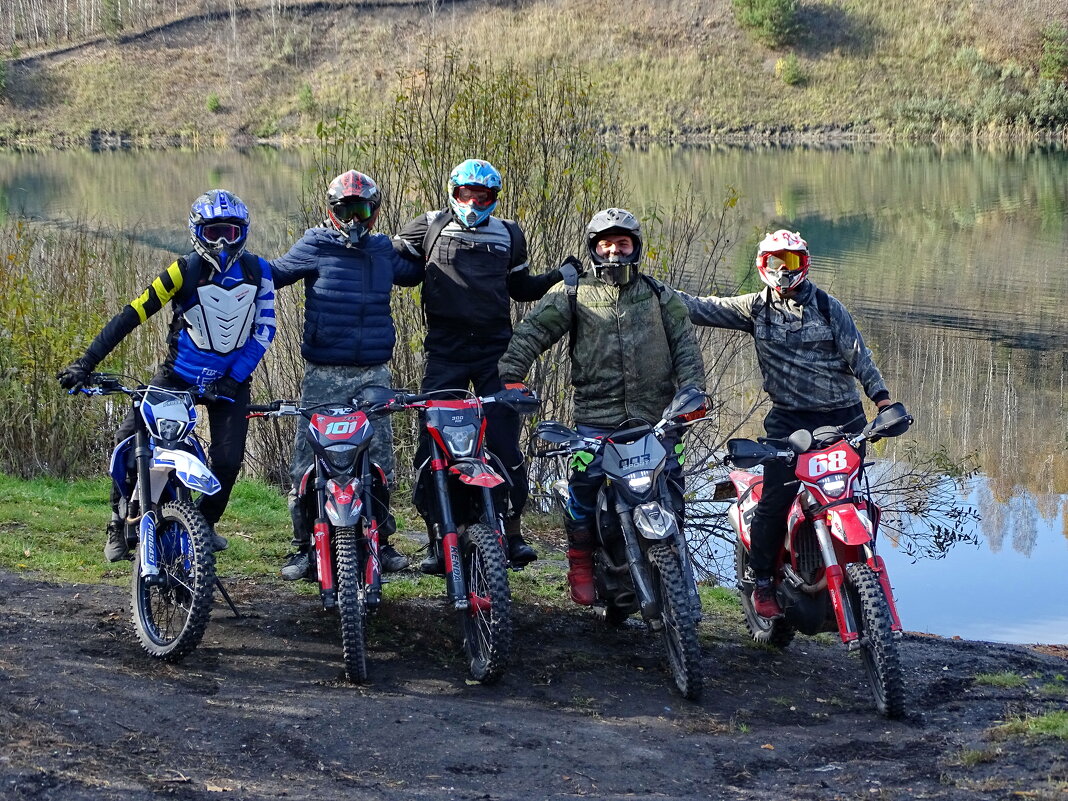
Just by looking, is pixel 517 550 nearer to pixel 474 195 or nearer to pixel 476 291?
pixel 476 291

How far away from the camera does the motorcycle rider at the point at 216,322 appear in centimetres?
682

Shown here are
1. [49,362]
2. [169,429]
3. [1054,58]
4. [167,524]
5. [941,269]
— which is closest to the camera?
[167,524]

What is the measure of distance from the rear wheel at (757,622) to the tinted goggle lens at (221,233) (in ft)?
10.8

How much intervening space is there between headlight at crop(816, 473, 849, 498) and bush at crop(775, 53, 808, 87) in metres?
78.0

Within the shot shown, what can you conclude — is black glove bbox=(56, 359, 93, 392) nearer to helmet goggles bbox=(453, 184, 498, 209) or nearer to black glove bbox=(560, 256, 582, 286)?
helmet goggles bbox=(453, 184, 498, 209)

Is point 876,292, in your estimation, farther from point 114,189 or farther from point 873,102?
point 873,102

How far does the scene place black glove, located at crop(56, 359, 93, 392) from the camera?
6332mm

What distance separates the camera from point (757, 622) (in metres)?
7.74

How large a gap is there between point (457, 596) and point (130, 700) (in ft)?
5.21

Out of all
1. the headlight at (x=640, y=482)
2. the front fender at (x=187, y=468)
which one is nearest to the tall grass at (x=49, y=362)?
the front fender at (x=187, y=468)

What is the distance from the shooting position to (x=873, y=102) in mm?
74938

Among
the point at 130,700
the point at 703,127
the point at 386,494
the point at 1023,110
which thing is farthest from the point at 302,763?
the point at 703,127

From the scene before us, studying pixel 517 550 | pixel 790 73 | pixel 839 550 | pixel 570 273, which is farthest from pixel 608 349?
pixel 790 73

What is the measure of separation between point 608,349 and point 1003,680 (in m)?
2.70
